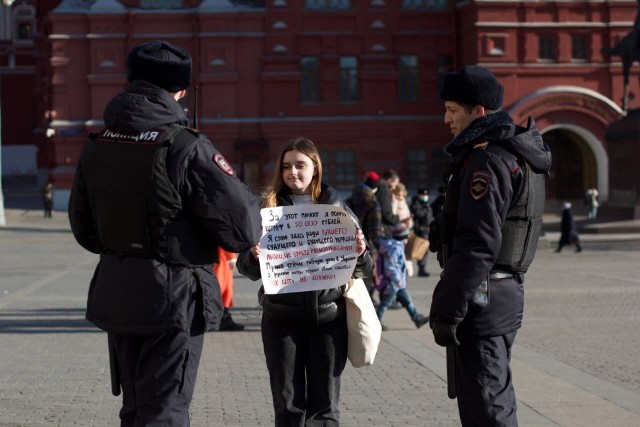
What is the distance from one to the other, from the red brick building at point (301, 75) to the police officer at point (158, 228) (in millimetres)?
47254

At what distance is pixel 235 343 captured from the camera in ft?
45.3

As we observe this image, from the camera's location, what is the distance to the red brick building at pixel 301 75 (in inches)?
2114

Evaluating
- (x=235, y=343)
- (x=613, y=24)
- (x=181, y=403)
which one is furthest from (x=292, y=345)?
(x=613, y=24)

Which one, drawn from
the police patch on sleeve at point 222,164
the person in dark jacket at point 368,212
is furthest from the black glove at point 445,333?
the person in dark jacket at point 368,212

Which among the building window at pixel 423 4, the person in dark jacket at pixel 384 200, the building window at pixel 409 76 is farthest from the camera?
the building window at pixel 409 76

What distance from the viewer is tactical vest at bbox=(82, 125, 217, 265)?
583cm

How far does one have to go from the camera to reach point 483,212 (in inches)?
240

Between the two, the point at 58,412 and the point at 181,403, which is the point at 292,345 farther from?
the point at 58,412

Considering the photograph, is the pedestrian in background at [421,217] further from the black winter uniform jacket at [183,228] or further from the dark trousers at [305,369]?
the black winter uniform jacket at [183,228]

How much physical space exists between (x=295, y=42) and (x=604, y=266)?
30.5m

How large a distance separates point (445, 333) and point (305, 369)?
54.2 inches

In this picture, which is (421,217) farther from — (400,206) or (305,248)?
(305,248)

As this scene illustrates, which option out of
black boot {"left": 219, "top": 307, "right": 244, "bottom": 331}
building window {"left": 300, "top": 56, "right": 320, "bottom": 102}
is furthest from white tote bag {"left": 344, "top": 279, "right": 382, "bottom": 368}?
building window {"left": 300, "top": 56, "right": 320, "bottom": 102}

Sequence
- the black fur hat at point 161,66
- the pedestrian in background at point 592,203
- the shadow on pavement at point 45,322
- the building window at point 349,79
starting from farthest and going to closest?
1. the building window at point 349,79
2. the pedestrian in background at point 592,203
3. the shadow on pavement at point 45,322
4. the black fur hat at point 161,66
